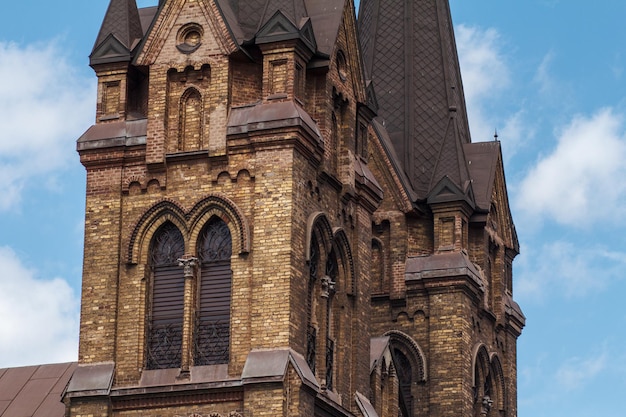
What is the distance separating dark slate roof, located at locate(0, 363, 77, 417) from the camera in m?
42.0

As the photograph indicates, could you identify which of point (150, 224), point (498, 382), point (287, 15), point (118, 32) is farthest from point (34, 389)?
point (498, 382)

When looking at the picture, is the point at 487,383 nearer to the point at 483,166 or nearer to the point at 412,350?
the point at 412,350

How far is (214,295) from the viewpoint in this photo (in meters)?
36.4

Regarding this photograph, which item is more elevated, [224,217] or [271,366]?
[224,217]

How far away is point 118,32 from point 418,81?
12.5m

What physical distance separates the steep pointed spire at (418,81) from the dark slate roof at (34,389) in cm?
1021

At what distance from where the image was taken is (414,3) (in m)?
50.3

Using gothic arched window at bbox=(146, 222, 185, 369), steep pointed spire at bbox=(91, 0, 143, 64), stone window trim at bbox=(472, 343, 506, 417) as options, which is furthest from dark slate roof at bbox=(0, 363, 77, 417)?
stone window trim at bbox=(472, 343, 506, 417)

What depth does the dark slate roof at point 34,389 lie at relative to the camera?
Result: 41969 millimetres

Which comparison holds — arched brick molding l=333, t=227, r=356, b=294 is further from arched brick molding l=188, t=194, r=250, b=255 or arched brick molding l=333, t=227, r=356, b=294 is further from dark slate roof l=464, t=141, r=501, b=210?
dark slate roof l=464, t=141, r=501, b=210

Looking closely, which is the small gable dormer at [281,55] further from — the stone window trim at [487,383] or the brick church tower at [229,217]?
the stone window trim at [487,383]

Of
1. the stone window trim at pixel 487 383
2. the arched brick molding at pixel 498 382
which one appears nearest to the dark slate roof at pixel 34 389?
the stone window trim at pixel 487 383

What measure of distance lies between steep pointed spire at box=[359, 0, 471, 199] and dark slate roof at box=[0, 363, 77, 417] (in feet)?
33.5

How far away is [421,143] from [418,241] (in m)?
2.81
